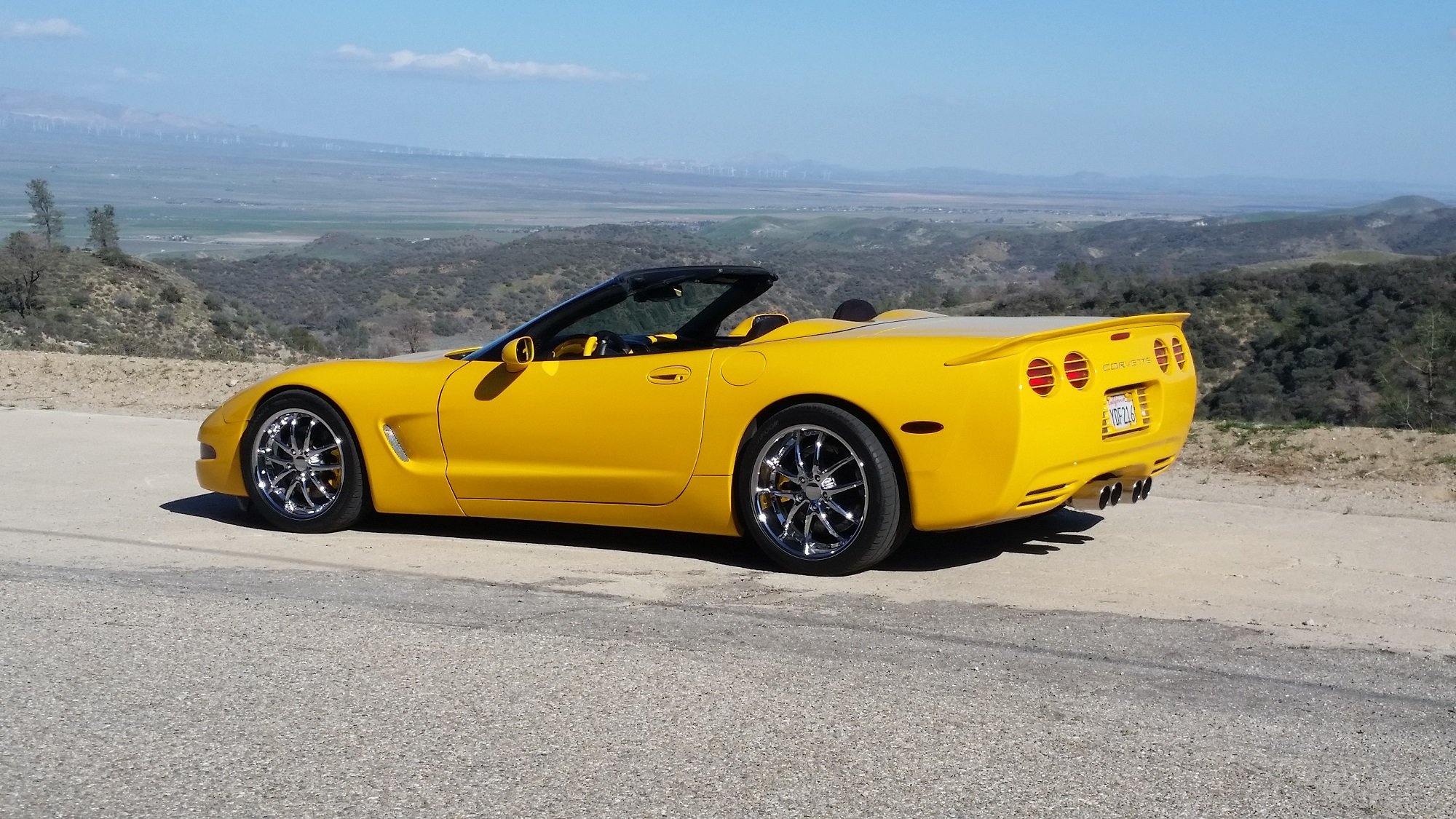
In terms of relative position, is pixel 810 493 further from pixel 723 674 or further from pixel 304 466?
pixel 304 466

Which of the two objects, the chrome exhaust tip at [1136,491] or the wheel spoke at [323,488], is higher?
the chrome exhaust tip at [1136,491]

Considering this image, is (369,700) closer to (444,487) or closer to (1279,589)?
(444,487)

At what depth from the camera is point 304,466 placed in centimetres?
680

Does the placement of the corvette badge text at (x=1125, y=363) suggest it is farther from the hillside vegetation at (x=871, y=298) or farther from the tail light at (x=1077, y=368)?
the hillside vegetation at (x=871, y=298)

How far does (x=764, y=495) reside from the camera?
5.77 meters

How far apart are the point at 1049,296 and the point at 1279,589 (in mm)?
27061

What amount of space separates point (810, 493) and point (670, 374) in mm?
808

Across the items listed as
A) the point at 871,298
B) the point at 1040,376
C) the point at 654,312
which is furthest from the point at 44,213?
the point at 1040,376

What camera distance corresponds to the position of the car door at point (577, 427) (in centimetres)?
596

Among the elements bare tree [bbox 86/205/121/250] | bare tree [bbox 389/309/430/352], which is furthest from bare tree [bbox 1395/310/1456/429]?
bare tree [bbox 86/205/121/250]

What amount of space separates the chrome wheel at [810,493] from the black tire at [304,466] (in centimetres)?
206

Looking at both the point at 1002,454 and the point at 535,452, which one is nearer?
the point at 1002,454

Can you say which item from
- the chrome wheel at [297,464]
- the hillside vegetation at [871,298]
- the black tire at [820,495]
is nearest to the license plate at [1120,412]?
the black tire at [820,495]

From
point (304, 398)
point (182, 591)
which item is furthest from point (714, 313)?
point (182, 591)
